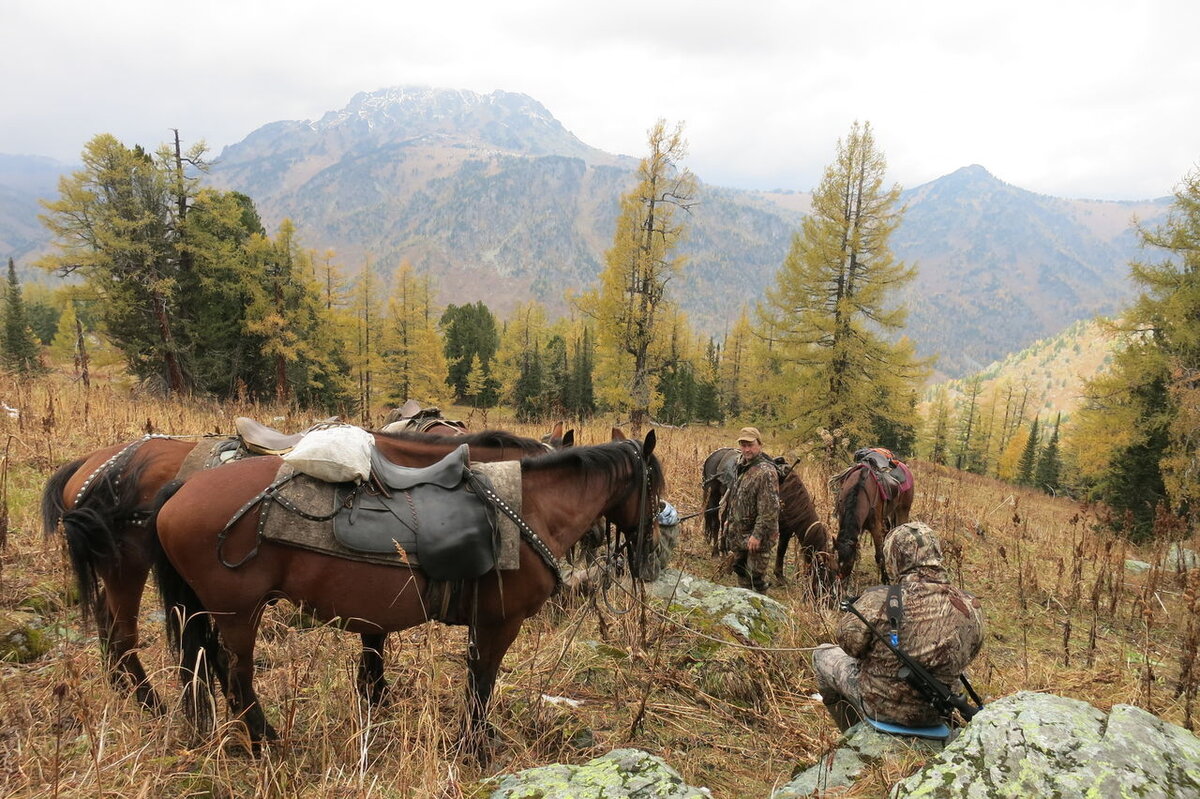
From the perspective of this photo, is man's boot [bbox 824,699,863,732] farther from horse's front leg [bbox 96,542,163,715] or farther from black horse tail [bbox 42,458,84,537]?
black horse tail [bbox 42,458,84,537]

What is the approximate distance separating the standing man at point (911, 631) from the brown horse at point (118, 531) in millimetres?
3063

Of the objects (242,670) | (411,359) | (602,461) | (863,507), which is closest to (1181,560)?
(863,507)

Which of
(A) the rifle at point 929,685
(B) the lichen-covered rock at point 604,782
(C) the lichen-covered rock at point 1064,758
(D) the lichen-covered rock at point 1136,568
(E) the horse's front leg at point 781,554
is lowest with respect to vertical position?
(D) the lichen-covered rock at point 1136,568

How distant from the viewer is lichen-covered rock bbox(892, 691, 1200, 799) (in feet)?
6.31

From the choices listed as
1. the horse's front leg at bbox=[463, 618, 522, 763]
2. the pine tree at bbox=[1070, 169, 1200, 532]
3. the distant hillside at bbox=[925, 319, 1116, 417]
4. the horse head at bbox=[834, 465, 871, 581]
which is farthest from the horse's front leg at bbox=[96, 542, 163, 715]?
the distant hillside at bbox=[925, 319, 1116, 417]

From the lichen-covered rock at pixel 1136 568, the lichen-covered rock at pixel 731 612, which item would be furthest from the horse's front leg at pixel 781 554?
the lichen-covered rock at pixel 1136 568

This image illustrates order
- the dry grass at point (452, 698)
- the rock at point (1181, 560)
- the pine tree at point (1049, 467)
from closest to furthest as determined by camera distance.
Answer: the dry grass at point (452, 698) < the rock at point (1181, 560) < the pine tree at point (1049, 467)

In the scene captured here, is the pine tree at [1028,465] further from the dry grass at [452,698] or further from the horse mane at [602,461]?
the horse mane at [602,461]

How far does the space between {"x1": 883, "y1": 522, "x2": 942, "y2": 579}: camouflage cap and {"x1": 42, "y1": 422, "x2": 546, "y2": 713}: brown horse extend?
11.0 ft

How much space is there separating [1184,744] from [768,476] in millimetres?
4599

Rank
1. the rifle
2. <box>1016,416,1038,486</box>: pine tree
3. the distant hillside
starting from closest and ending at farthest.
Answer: the rifle
<box>1016,416,1038,486</box>: pine tree
the distant hillside

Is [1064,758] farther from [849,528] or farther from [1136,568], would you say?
[1136,568]

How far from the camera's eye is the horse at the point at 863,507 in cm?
657

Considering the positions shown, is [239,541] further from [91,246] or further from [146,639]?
[91,246]
